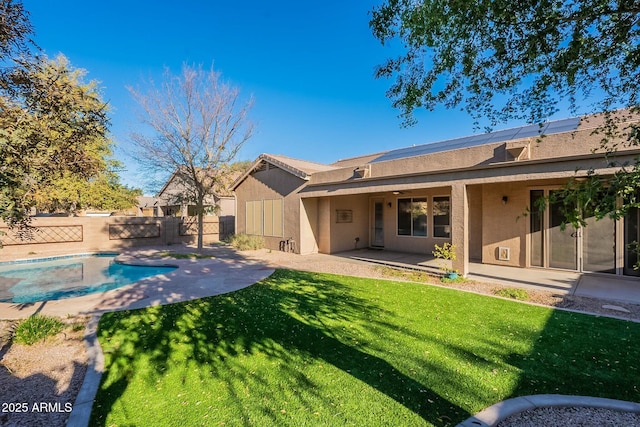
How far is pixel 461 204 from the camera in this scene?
9.09 meters

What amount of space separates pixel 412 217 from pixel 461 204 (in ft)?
18.5

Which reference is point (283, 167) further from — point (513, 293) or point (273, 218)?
point (513, 293)

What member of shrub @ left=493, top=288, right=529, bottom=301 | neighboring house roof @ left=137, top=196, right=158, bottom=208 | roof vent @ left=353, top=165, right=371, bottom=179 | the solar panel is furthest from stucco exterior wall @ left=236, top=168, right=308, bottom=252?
neighboring house roof @ left=137, top=196, right=158, bottom=208

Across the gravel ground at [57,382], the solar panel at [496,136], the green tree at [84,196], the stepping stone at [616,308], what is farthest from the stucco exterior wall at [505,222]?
the green tree at [84,196]

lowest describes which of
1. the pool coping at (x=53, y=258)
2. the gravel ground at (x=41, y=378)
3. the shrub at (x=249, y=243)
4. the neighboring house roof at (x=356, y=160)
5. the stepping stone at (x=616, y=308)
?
the gravel ground at (x=41, y=378)

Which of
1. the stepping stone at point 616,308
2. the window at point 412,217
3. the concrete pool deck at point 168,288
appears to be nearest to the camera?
the stepping stone at point 616,308

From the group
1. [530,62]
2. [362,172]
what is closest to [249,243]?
[362,172]

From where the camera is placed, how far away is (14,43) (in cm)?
405

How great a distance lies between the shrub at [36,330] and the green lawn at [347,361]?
0.77m

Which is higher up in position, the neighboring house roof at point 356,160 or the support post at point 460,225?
the neighboring house roof at point 356,160

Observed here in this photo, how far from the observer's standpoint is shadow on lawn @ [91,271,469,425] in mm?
3488

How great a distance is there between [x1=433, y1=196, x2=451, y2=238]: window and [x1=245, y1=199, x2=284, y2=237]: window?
7.71m

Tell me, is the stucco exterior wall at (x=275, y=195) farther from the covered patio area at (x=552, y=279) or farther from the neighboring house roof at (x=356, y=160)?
the neighboring house roof at (x=356, y=160)

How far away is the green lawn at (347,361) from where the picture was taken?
10.6ft
